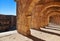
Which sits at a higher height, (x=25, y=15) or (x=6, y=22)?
(x=25, y=15)

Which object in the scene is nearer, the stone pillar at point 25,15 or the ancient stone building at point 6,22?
the stone pillar at point 25,15

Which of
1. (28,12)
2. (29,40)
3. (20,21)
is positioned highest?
(28,12)

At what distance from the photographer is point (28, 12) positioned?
8164 mm

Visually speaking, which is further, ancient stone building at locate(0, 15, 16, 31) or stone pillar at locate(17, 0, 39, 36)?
ancient stone building at locate(0, 15, 16, 31)

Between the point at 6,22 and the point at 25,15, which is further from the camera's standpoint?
the point at 6,22

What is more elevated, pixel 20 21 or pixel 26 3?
pixel 26 3

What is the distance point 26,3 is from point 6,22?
10.8 m

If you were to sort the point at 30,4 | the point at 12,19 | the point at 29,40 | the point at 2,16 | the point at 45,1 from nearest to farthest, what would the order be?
the point at 29,40 → the point at 30,4 → the point at 45,1 → the point at 2,16 → the point at 12,19

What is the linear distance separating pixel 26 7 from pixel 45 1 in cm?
345

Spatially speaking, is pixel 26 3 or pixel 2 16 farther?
pixel 2 16

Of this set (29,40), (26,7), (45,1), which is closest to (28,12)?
(26,7)

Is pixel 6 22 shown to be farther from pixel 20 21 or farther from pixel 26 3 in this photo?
pixel 26 3

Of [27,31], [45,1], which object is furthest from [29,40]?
[45,1]

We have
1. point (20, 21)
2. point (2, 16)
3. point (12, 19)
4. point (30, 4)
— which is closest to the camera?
point (30, 4)
